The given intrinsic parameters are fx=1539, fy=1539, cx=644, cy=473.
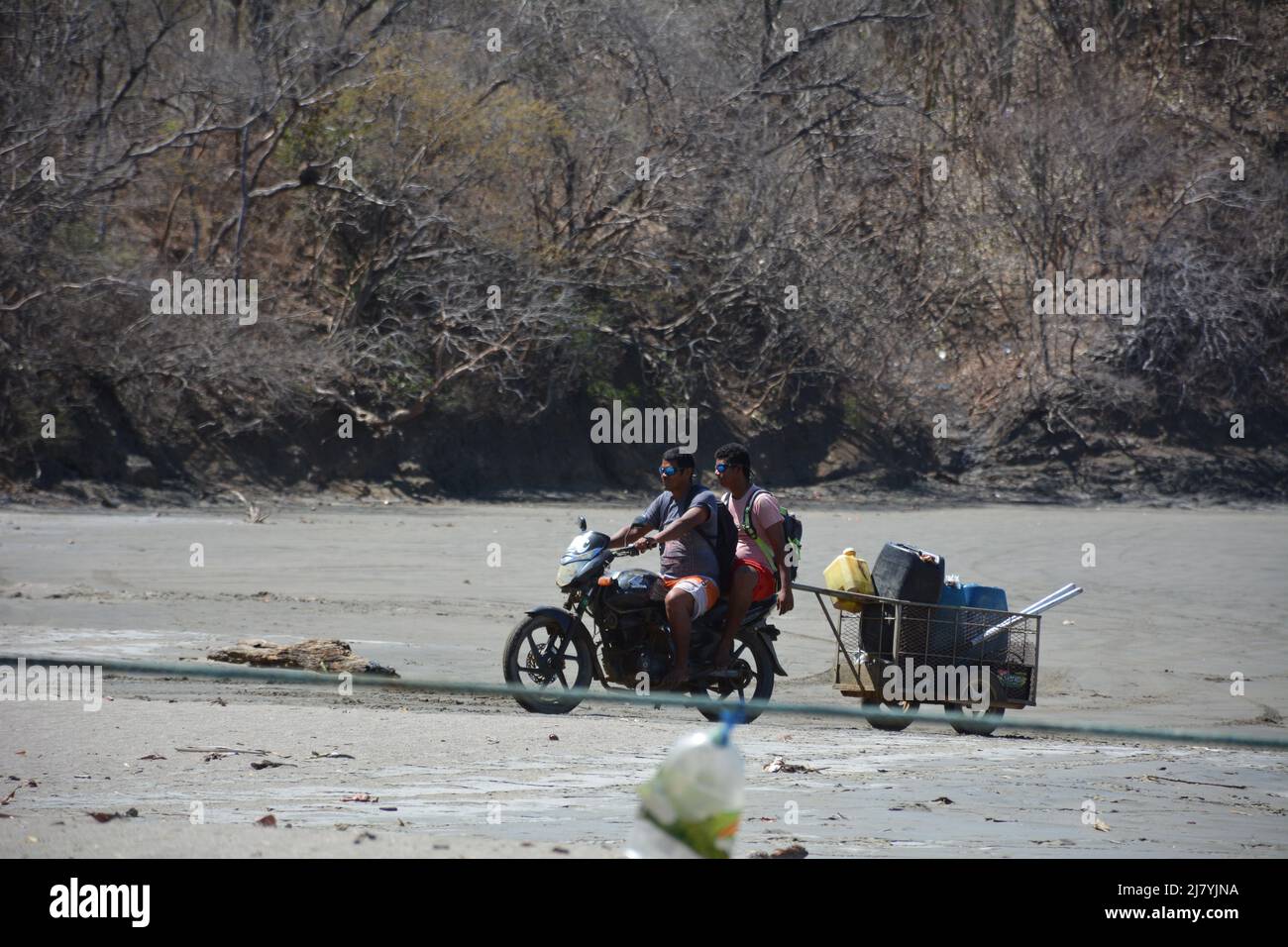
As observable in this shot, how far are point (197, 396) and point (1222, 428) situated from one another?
22536 mm

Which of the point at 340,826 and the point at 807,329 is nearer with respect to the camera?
the point at 340,826

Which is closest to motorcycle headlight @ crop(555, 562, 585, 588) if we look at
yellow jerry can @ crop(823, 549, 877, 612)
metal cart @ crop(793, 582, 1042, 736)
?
metal cart @ crop(793, 582, 1042, 736)

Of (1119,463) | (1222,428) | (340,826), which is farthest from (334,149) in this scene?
(340,826)

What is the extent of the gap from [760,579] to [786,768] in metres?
1.97

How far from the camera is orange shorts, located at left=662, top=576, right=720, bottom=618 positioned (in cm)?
902

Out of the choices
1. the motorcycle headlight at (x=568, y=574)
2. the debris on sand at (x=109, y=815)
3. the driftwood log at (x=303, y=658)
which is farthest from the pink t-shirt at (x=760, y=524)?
the debris on sand at (x=109, y=815)

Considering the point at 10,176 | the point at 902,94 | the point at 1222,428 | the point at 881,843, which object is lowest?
the point at 881,843

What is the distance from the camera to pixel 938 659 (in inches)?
371

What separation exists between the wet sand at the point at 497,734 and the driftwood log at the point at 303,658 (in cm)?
17

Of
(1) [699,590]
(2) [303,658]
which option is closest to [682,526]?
(1) [699,590]

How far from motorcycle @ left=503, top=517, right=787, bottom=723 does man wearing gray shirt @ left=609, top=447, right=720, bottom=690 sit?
4.2 inches

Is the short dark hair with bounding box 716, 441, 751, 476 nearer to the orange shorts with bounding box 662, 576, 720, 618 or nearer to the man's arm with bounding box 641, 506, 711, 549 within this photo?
the man's arm with bounding box 641, 506, 711, 549
